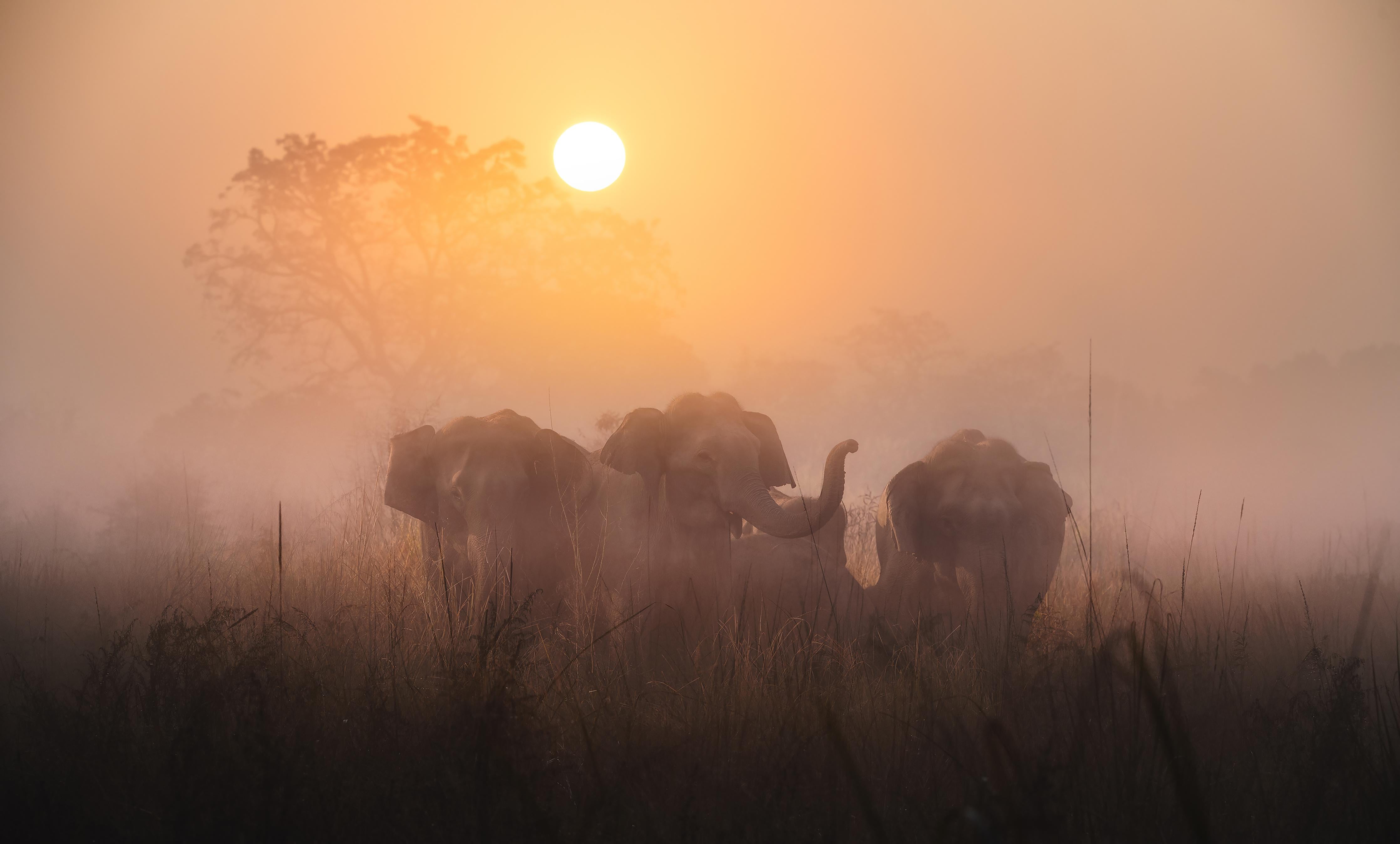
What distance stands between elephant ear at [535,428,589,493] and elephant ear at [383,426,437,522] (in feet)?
2.93

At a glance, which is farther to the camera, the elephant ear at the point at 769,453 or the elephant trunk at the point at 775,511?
the elephant ear at the point at 769,453

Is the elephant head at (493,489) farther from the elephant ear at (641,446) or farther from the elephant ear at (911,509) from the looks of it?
the elephant ear at (911,509)

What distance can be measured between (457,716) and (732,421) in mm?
3194

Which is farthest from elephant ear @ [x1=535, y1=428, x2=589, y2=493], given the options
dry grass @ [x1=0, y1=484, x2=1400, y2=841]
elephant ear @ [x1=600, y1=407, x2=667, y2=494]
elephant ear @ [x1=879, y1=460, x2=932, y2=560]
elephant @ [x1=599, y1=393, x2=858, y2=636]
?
elephant ear @ [x1=879, y1=460, x2=932, y2=560]

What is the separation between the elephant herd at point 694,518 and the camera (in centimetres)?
588

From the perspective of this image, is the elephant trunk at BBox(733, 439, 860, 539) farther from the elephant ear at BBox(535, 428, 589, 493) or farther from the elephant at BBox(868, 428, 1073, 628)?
the elephant ear at BBox(535, 428, 589, 493)

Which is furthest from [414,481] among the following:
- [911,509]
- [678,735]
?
[911,509]

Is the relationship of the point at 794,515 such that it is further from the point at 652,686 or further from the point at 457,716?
the point at 457,716

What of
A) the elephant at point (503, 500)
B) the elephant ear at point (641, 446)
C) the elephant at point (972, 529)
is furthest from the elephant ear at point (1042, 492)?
the elephant at point (503, 500)

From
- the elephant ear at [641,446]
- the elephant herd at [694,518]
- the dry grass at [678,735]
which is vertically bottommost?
the dry grass at [678,735]

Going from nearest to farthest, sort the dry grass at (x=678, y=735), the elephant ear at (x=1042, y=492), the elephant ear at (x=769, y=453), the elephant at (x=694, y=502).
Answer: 1. the dry grass at (x=678, y=735)
2. the elephant at (x=694, y=502)
3. the elephant ear at (x=1042, y=492)
4. the elephant ear at (x=769, y=453)

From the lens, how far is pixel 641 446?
6133 millimetres

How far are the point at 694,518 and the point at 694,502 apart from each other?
11 centimetres

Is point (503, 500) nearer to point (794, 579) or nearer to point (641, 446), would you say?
point (641, 446)
